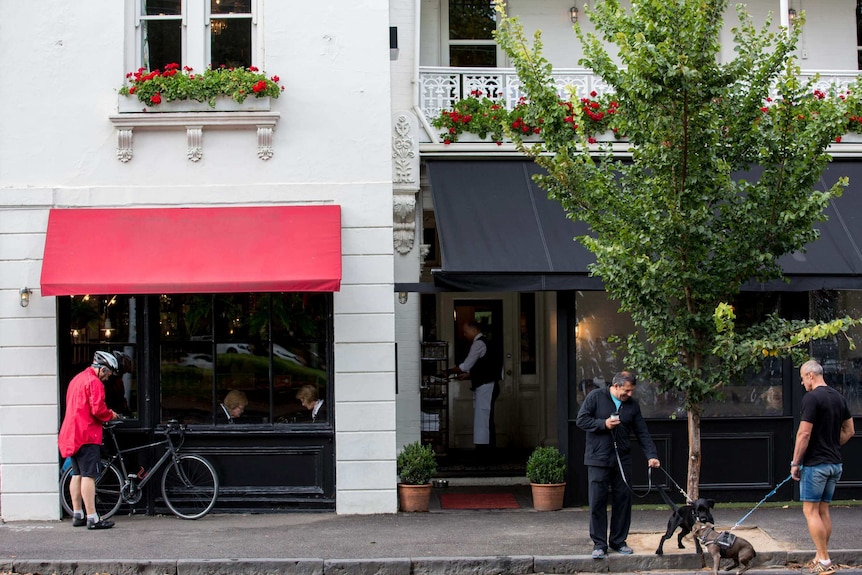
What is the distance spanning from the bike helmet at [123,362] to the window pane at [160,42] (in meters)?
3.31

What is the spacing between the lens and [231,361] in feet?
37.6

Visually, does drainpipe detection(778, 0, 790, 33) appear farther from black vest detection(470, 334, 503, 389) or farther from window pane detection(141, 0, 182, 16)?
window pane detection(141, 0, 182, 16)

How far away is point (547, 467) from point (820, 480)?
354 cm

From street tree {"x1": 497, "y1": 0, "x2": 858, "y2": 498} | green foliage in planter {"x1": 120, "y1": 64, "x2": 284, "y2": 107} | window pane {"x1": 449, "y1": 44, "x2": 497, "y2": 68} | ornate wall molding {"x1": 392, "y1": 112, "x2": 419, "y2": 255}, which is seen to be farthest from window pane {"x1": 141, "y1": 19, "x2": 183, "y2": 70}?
street tree {"x1": 497, "y1": 0, "x2": 858, "y2": 498}

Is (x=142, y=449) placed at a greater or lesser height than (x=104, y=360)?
lesser

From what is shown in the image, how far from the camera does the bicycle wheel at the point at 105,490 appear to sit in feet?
36.0

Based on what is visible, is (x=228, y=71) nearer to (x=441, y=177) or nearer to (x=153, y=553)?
(x=441, y=177)

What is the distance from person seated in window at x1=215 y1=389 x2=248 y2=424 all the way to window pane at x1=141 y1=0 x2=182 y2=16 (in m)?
4.44

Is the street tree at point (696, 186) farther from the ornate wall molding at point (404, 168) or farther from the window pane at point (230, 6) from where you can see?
the window pane at point (230, 6)

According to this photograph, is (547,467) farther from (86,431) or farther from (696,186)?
(86,431)

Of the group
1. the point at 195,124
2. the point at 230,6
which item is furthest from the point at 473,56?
the point at 195,124

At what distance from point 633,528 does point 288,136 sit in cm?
569

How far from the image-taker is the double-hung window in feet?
37.8

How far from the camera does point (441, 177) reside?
472 inches
